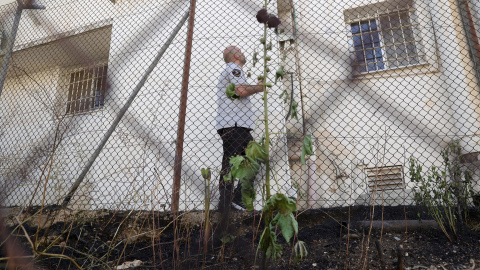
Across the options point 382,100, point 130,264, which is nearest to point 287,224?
point 130,264

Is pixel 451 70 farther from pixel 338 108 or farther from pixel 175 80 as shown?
A: pixel 175 80

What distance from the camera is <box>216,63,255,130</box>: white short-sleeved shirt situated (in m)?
3.05

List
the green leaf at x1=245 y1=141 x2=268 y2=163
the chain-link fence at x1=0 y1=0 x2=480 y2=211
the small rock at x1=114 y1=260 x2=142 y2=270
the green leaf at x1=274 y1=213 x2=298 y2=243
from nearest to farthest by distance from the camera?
the green leaf at x1=274 y1=213 x2=298 y2=243 → the green leaf at x1=245 y1=141 x2=268 y2=163 → the small rock at x1=114 y1=260 x2=142 y2=270 → the chain-link fence at x1=0 y1=0 x2=480 y2=211

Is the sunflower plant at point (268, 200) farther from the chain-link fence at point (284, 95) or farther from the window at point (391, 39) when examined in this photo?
the window at point (391, 39)

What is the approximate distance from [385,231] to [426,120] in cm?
207

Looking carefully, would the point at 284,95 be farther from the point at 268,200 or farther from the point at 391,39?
the point at 268,200

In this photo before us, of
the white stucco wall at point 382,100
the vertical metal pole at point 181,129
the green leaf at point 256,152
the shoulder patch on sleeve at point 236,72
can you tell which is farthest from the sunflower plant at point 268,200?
the white stucco wall at point 382,100

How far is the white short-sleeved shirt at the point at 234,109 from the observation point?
305 centimetres

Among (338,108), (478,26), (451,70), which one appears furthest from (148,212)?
(451,70)

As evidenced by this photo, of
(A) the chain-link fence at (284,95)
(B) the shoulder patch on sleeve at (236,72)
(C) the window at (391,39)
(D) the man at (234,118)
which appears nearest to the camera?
(D) the man at (234,118)

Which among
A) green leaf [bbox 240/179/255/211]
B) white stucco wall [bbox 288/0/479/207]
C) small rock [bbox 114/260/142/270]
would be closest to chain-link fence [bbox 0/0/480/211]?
white stucco wall [bbox 288/0/479/207]

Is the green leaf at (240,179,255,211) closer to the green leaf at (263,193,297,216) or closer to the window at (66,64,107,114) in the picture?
the green leaf at (263,193,297,216)

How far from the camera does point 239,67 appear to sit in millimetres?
3219

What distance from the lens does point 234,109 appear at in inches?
122
